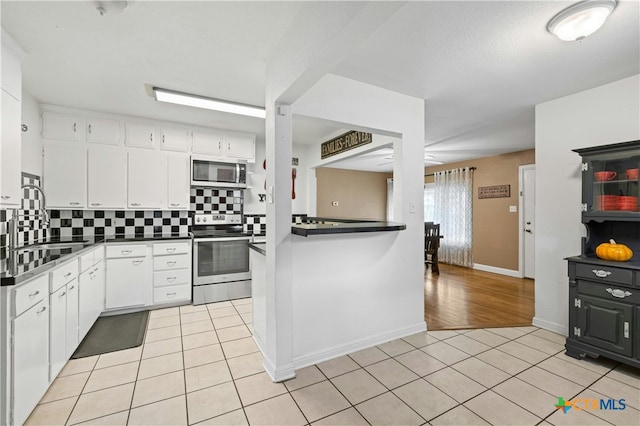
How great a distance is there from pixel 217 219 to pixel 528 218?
5.28 metres

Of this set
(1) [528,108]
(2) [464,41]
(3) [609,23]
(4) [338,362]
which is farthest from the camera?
(1) [528,108]

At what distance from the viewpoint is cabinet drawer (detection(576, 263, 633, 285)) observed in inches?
80.2

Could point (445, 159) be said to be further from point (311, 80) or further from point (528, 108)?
point (311, 80)

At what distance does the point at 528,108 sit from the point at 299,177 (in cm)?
328

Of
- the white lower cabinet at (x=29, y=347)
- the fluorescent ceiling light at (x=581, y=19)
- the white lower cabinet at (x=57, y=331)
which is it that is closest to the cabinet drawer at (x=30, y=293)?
the white lower cabinet at (x=29, y=347)

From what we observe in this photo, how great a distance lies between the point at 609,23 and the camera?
1.68 meters

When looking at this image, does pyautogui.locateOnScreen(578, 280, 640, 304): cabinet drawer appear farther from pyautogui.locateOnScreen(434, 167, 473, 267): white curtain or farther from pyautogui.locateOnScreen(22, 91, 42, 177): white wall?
pyautogui.locateOnScreen(22, 91, 42, 177): white wall

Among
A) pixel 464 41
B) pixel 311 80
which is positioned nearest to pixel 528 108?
pixel 464 41

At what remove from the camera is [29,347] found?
5.19ft

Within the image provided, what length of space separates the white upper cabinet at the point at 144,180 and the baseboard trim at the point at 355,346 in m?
2.73

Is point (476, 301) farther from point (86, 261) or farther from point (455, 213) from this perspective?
point (86, 261)

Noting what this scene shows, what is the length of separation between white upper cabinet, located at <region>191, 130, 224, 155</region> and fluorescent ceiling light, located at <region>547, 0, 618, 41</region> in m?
3.61

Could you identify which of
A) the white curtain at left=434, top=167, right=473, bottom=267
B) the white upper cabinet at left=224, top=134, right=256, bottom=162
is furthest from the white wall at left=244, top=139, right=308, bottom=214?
the white curtain at left=434, top=167, right=473, bottom=267

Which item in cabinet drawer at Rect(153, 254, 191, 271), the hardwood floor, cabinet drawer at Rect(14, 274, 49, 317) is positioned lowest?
the hardwood floor
